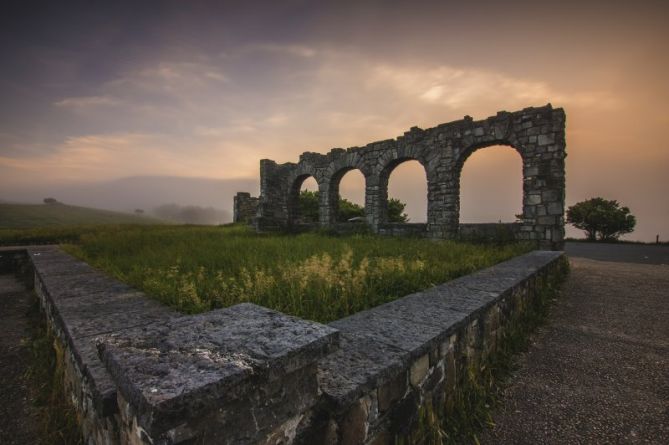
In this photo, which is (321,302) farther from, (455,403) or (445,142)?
(445,142)

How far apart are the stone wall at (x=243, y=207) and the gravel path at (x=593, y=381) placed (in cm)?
2207

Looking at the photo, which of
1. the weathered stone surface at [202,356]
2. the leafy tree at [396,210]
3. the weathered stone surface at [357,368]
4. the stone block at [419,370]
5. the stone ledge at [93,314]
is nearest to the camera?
the weathered stone surface at [202,356]

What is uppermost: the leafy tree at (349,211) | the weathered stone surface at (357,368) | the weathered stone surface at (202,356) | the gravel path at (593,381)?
the leafy tree at (349,211)

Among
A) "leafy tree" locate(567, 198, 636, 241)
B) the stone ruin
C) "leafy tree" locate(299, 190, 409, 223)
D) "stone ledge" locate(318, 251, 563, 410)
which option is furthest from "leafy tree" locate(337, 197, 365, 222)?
"stone ledge" locate(318, 251, 563, 410)

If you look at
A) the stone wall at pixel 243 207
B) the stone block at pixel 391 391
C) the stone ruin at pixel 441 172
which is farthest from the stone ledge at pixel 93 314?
the stone wall at pixel 243 207

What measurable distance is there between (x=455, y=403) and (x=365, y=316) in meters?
0.87

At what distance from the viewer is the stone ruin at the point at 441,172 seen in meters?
8.82

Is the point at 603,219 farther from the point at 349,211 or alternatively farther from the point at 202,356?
the point at 202,356

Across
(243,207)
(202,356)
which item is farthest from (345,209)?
(202,356)

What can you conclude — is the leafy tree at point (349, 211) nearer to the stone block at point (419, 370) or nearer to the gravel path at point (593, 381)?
the gravel path at point (593, 381)

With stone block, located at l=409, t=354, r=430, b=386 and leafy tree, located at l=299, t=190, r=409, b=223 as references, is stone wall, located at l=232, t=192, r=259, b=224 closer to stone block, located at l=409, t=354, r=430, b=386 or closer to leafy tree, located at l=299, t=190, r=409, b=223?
leafy tree, located at l=299, t=190, r=409, b=223

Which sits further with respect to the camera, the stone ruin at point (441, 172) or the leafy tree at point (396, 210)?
the leafy tree at point (396, 210)

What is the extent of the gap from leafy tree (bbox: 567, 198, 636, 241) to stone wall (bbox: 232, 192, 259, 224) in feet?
76.2

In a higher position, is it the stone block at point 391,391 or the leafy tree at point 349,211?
the leafy tree at point 349,211
